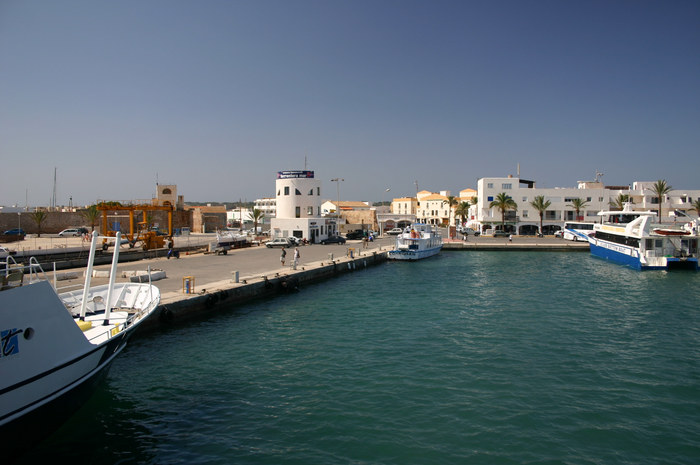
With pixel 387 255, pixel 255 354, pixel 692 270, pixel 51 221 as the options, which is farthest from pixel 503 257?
pixel 51 221

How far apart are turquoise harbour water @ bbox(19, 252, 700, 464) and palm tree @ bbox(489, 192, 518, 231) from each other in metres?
55.2

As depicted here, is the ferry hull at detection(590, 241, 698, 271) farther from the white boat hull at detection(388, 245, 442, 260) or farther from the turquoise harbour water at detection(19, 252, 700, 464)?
the white boat hull at detection(388, 245, 442, 260)

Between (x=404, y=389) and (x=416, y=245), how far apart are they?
123ft

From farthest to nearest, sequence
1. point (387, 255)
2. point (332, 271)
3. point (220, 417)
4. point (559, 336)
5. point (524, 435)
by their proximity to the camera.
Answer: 1. point (387, 255)
2. point (332, 271)
3. point (559, 336)
4. point (220, 417)
5. point (524, 435)

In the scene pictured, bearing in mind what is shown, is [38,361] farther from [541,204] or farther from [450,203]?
[450,203]

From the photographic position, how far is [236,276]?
27.1m

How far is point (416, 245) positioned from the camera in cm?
5050

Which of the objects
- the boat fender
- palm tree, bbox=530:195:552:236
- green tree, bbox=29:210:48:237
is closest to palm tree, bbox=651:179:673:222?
palm tree, bbox=530:195:552:236

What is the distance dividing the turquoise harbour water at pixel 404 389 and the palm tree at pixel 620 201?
61458 millimetres

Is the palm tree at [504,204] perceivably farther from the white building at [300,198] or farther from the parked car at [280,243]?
the parked car at [280,243]

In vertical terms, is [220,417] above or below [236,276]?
below

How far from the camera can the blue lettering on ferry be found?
29.8 feet

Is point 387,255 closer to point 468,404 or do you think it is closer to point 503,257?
point 503,257

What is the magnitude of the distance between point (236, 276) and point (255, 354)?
10.8 m
